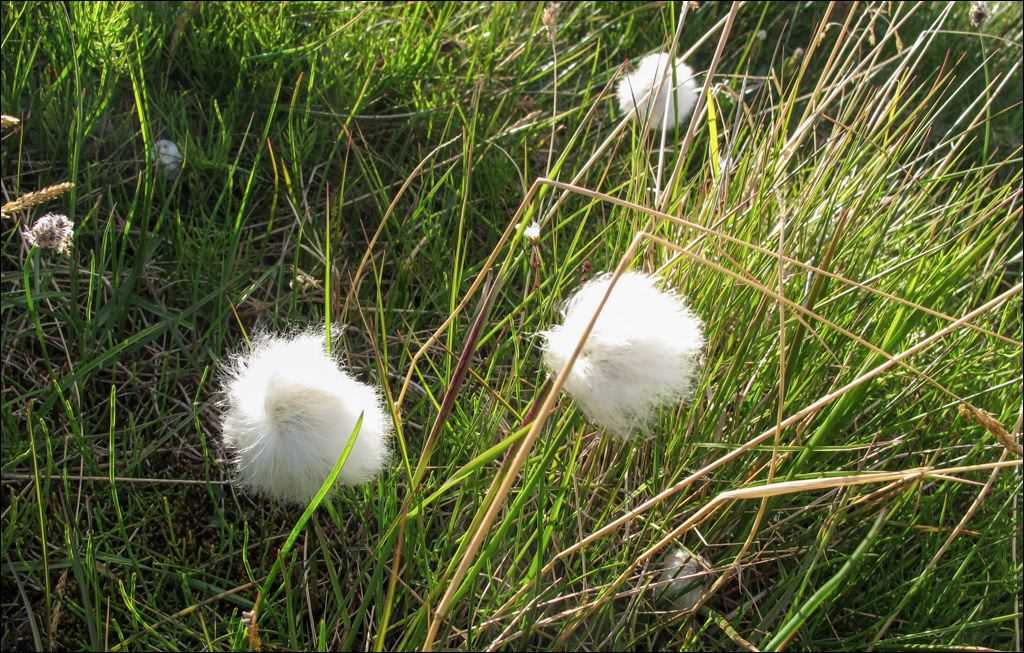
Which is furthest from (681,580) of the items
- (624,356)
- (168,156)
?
(168,156)

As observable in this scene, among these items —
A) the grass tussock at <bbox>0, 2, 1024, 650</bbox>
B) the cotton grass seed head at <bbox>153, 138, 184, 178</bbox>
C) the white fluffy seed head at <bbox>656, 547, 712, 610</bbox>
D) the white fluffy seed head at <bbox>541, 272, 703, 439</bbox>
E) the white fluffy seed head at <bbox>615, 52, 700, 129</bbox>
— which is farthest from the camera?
the white fluffy seed head at <bbox>615, 52, 700, 129</bbox>

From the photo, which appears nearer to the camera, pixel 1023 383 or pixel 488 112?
pixel 1023 383

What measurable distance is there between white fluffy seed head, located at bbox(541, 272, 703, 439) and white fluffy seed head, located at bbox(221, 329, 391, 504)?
0.24 meters

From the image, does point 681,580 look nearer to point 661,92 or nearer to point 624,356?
point 624,356

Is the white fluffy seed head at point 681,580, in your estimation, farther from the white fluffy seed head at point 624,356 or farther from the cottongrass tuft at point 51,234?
the cottongrass tuft at point 51,234

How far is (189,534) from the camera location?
1332mm

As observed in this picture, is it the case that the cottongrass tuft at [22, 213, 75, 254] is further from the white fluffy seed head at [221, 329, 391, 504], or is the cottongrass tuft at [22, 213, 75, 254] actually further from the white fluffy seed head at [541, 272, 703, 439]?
the white fluffy seed head at [541, 272, 703, 439]

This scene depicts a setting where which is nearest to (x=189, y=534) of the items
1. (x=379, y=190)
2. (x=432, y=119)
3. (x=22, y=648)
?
(x=22, y=648)

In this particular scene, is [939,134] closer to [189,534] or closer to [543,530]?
[543,530]

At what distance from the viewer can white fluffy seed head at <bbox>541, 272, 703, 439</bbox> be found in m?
0.86

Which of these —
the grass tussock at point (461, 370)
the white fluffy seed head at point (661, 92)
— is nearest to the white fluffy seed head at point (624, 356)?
the grass tussock at point (461, 370)

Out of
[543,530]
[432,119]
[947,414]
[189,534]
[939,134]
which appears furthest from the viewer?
[939,134]

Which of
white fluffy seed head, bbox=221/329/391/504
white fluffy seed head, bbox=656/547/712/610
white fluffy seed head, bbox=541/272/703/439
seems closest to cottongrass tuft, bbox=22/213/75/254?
white fluffy seed head, bbox=221/329/391/504

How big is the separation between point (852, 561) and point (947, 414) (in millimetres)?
715
